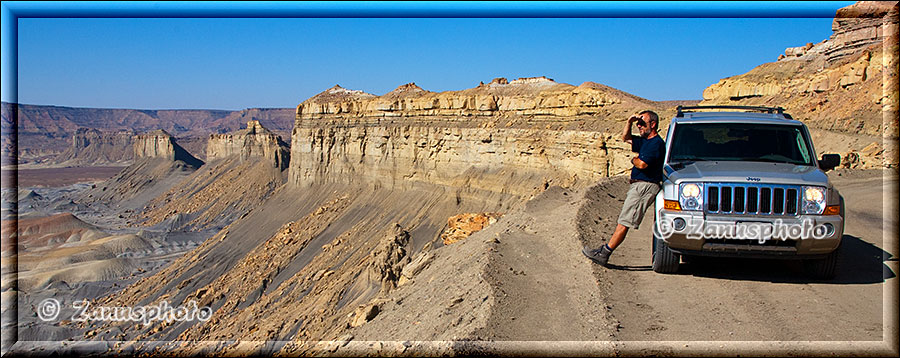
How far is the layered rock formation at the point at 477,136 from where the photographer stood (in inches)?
1025

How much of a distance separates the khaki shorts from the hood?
12.4 inches

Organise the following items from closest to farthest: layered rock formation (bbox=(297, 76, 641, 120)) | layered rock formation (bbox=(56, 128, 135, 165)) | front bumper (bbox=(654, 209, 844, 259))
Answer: front bumper (bbox=(654, 209, 844, 259)) < layered rock formation (bbox=(297, 76, 641, 120)) < layered rock formation (bbox=(56, 128, 135, 165))

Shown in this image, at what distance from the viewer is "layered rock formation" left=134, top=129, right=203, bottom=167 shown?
318 feet

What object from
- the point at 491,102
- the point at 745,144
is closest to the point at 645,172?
the point at 745,144

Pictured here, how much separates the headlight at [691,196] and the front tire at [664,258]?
71 cm

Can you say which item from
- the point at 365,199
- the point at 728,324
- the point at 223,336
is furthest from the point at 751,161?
the point at 365,199

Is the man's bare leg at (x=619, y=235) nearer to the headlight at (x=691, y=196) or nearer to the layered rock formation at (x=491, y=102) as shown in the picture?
the headlight at (x=691, y=196)

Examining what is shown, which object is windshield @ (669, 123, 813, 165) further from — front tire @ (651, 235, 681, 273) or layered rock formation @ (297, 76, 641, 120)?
layered rock formation @ (297, 76, 641, 120)

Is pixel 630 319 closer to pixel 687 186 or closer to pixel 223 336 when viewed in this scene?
pixel 687 186

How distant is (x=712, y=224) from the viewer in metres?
6.82

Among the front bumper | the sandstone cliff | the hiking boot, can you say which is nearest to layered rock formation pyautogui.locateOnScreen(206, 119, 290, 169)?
the sandstone cliff

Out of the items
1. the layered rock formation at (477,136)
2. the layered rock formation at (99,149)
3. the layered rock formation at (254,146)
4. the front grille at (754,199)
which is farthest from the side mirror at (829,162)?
the layered rock formation at (99,149)

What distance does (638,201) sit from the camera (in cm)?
766

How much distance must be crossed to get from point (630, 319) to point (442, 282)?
446 cm
